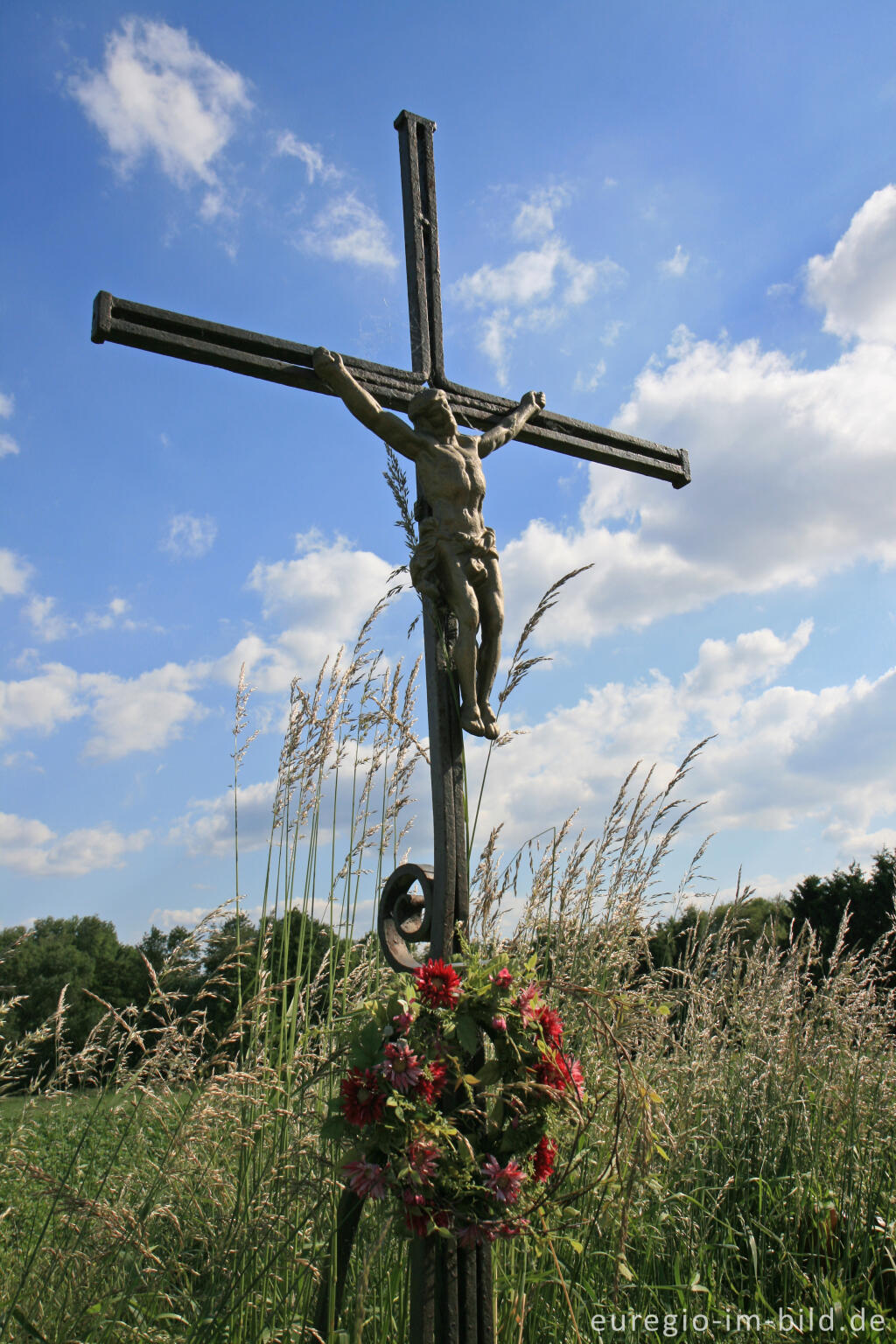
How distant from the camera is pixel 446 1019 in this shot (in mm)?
1860

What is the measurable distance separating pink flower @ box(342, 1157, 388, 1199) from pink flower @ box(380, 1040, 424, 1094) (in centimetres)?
15

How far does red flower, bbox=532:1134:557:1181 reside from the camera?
1851 millimetres

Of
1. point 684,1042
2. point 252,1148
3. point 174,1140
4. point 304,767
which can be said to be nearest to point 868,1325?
point 684,1042

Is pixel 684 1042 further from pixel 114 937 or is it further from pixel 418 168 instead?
pixel 114 937

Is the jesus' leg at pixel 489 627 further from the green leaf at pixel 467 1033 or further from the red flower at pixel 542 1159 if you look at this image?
the red flower at pixel 542 1159

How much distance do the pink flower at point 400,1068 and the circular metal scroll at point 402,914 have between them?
52cm

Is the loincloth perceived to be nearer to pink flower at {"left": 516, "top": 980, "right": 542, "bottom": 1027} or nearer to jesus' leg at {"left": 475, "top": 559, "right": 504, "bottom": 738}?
jesus' leg at {"left": 475, "top": 559, "right": 504, "bottom": 738}

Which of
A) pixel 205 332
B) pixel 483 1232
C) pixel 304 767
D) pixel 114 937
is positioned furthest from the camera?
pixel 114 937

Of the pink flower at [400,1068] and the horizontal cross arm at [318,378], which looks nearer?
the pink flower at [400,1068]

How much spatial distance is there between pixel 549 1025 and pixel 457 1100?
259mm

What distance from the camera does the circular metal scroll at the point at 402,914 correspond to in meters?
2.29

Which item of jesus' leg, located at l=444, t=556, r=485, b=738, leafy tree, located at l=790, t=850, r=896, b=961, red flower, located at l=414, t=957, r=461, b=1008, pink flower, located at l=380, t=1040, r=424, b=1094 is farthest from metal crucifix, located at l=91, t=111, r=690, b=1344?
leafy tree, located at l=790, t=850, r=896, b=961

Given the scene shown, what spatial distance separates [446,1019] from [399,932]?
498 millimetres

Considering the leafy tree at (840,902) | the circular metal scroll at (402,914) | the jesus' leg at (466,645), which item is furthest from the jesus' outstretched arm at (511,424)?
the leafy tree at (840,902)
